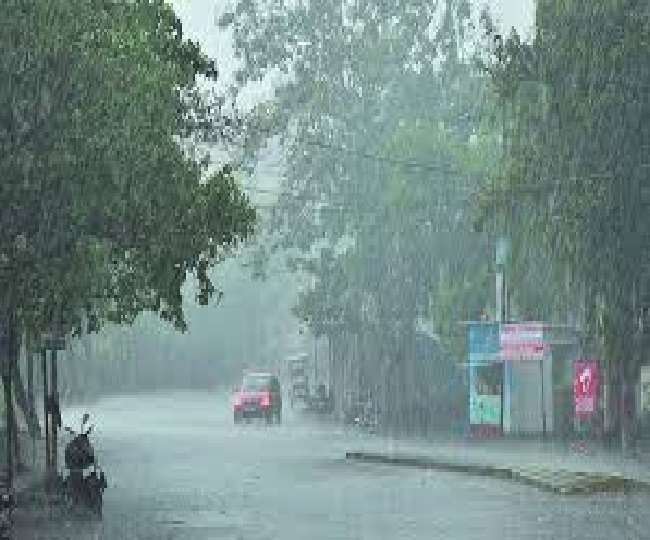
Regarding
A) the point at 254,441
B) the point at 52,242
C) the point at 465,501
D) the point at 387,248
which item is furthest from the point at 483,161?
the point at 52,242

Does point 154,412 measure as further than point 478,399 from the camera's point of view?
Yes

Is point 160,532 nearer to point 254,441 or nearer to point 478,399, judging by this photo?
point 254,441

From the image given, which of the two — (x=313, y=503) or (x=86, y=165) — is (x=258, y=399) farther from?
(x=86, y=165)

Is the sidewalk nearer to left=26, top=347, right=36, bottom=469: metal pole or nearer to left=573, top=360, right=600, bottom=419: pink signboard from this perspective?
left=573, top=360, right=600, bottom=419: pink signboard

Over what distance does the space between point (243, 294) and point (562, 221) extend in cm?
12175

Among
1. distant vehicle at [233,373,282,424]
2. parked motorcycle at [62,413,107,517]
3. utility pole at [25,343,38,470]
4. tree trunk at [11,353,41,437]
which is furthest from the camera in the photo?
distant vehicle at [233,373,282,424]

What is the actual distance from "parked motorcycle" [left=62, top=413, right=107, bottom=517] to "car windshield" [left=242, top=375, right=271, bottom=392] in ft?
152

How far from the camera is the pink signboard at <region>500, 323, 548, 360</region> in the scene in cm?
5484

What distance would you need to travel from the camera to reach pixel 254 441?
5603 cm

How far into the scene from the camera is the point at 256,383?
245 feet

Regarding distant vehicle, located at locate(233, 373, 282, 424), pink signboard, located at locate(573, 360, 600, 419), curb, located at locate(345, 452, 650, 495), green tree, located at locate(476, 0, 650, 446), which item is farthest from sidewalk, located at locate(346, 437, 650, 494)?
distant vehicle, located at locate(233, 373, 282, 424)

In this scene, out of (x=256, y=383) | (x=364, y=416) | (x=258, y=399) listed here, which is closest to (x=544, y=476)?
(x=364, y=416)

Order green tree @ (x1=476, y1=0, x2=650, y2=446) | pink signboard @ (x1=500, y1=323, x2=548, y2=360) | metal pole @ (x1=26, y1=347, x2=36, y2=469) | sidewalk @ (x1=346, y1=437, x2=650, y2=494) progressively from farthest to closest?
pink signboard @ (x1=500, y1=323, x2=548, y2=360) → green tree @ (x1=476, y1=0, x2=650, y2=446) → metal pole @ (x1=26, y1=347, x2=36, y2=469) → sidewalk @ (x1=346, y1=437, x2=650, y2=494)

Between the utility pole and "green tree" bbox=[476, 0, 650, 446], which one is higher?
"green tree" bbox=[476, 0, 650, 446]
